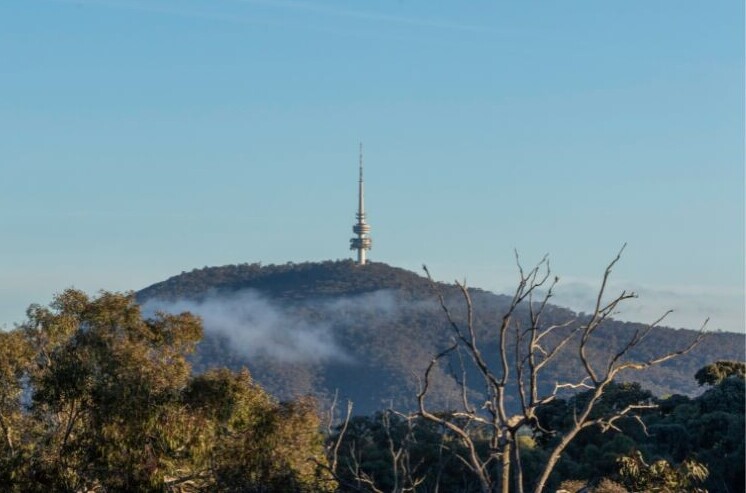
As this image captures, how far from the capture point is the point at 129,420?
2316 centimetres

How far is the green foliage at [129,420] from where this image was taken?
910 inches

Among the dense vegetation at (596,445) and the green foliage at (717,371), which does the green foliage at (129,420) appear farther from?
the green foliage at (717,371)

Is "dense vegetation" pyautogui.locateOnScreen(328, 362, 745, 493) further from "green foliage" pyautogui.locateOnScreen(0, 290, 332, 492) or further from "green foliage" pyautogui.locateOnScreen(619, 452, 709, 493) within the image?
"green foliage" pyautogui.locateOnScreen(619, 452, 709, 493)

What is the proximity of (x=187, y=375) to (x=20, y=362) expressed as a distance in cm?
306

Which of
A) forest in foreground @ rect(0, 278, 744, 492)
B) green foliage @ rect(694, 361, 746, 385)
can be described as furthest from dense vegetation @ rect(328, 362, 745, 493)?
forest in foreground @ rect(0, 278, 744, 492)

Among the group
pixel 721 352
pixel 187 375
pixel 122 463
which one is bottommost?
pixel 122 463

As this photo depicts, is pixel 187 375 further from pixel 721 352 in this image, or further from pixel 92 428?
pixel 721 352

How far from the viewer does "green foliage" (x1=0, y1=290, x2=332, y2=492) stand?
75.9 feet

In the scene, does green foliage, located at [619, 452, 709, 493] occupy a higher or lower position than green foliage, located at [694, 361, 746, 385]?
lower

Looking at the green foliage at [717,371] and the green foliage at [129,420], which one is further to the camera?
Answer: the green foliage at [717,371]

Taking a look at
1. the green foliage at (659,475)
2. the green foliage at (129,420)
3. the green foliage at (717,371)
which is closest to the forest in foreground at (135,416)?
the green foliage at (129,420)

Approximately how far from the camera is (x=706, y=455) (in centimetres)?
4856

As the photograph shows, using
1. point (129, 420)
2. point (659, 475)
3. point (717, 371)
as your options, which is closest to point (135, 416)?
point (129, 420)

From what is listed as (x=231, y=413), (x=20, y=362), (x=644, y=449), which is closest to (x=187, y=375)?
(x=231, y=413)
